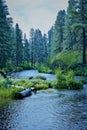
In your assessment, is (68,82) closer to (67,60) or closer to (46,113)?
(46,113)

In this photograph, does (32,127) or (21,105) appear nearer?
(32,127)

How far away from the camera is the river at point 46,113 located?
14.7m

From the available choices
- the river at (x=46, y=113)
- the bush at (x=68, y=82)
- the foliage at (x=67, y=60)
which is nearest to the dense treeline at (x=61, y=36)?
the foliage at (x=67, y=60)

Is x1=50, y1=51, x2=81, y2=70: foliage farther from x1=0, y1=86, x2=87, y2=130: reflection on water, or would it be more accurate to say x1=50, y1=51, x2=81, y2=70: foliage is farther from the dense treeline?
x1=0, y1=86, x2=87, y2=130: reflection on water

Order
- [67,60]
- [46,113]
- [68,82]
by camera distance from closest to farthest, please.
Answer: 1. [46,113]
2. [68,82]
3. [67,60]

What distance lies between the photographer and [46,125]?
14.8 meters

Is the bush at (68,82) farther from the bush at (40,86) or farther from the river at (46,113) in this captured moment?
the river at (46,113)

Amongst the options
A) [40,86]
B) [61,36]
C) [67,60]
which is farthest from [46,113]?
[61,36]

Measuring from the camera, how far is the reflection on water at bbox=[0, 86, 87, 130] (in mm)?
14655

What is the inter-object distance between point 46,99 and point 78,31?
32.1 meters

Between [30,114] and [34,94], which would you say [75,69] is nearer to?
[34,94]

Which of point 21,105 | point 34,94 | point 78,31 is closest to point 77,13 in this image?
point 78,31

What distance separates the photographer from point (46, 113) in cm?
1755

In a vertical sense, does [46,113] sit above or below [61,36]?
below
